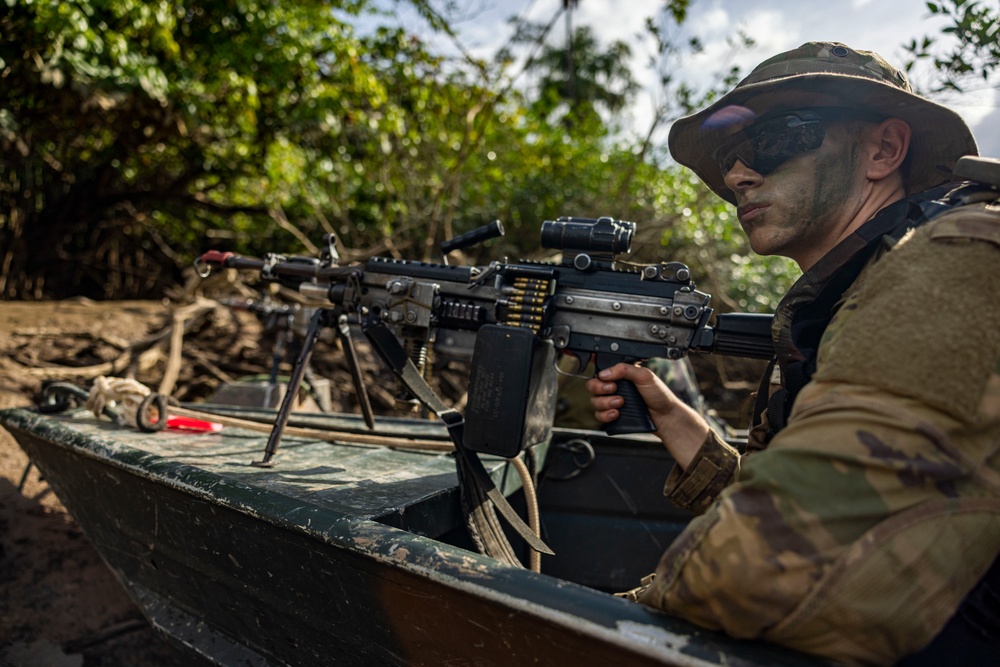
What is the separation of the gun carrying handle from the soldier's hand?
1 cm

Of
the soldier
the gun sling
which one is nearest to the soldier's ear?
the soldier

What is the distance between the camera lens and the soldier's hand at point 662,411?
6.24 ft

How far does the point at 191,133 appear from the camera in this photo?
7695 millimetres

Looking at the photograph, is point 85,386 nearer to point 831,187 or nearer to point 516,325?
point 516,325

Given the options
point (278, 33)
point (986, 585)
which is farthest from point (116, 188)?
point (986, 585)

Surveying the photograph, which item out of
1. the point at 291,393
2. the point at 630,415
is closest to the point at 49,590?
the point at 291,393

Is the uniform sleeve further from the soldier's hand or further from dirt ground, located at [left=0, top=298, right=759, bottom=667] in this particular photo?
dirt ground, located at [left=0, top=298, right=759, bottom=667]

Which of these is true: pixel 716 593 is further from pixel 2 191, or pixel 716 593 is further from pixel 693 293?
pixel 2 191

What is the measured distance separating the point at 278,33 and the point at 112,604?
6.45 metres

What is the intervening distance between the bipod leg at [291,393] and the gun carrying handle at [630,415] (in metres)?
1.25

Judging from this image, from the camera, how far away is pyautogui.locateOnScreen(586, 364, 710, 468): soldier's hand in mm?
1902

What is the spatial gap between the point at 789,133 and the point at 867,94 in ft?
0.61

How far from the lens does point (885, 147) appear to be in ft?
5.28

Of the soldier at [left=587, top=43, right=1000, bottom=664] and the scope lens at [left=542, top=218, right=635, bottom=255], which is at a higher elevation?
the scope lens at [left=542, top=218, right=635, bottom=255]
